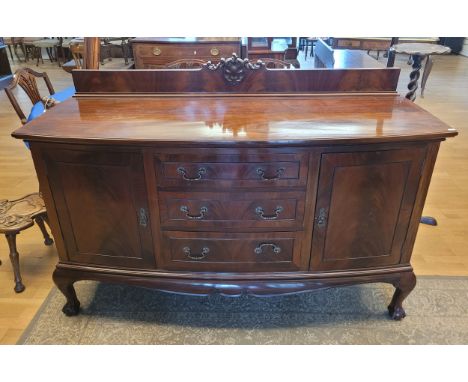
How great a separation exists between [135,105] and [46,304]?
1009 mm

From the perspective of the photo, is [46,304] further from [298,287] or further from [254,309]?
[298,287]

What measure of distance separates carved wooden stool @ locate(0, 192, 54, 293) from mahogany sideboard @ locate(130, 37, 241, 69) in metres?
1.42

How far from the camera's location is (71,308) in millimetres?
1615

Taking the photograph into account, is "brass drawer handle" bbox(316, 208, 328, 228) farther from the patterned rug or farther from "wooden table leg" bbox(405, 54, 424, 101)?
"wooden table leg" bbox(405, 54, 424, 101)

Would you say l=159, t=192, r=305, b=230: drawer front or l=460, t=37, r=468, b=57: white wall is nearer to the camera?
l=159, t=192, r=305, b=230: drawer front

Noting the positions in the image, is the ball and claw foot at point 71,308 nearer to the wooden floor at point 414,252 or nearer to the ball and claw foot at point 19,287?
the wooden floor at point 414,252

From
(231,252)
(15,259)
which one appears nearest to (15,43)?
(15,259)

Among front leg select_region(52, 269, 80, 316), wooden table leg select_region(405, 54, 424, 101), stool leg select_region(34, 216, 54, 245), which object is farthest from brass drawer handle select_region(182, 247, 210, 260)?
wooden table leg select_region(405, 54, 424, 101)

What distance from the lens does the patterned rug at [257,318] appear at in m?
1.53

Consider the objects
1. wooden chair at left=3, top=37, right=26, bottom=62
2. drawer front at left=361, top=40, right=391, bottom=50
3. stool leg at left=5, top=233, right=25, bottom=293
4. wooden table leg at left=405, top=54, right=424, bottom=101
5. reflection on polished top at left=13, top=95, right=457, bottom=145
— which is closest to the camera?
reflection on polished top at left=13, top=95, right=457, bottom=145

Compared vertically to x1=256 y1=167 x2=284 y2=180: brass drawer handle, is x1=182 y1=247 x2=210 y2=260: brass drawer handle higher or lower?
lower

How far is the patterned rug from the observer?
1525mm

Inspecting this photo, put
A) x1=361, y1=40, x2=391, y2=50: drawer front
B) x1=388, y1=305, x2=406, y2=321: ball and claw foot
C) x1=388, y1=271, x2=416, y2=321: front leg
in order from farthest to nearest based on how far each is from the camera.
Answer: x1=361, y1=40, x2=391, y2=50: drawer front, x1=388, y1=305, x2=406, y2=321: ball and claw foot, x1=388, y1=271, x2=416, y2=321: front leg

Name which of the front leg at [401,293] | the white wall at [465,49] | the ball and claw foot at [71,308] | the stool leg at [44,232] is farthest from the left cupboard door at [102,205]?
the white wall at [465,49]
